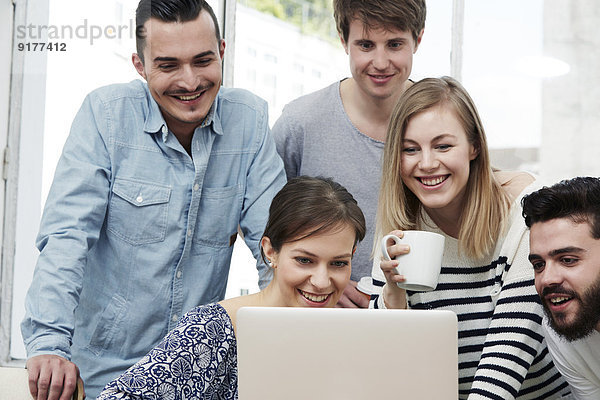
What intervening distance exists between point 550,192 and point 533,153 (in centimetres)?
190

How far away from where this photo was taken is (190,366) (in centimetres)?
141

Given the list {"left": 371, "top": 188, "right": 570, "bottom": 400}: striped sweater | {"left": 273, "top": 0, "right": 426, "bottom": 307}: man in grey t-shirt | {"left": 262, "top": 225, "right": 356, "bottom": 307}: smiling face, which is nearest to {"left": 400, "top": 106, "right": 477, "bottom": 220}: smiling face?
{"left": 371, "top": 188, "right": 570, "bottom": 400}: striped sweater

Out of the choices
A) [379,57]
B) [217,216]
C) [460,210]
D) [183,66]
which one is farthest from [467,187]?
[183,66]

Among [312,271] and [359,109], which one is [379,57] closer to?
[359,109]

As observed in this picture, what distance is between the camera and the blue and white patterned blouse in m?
1.29

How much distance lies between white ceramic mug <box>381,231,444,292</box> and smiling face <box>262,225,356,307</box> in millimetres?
257

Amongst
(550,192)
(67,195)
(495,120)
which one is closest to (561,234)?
(550,192)

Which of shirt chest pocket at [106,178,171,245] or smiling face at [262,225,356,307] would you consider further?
shirt chest pocket at [106,178,171,245]

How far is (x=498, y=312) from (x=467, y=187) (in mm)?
345

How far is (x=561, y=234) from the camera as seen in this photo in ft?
4.60

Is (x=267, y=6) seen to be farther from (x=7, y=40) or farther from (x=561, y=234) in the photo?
(x=561, y=234)

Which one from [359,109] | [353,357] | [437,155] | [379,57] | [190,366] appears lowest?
[190,366]
